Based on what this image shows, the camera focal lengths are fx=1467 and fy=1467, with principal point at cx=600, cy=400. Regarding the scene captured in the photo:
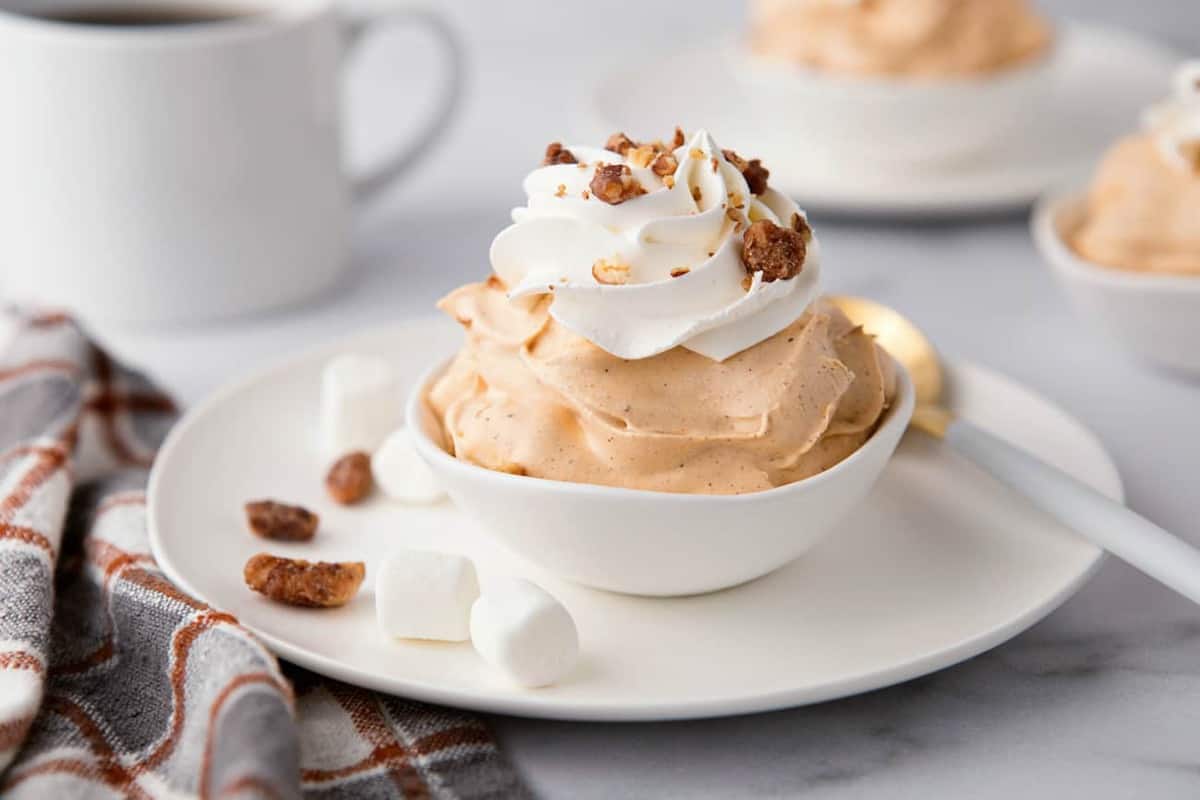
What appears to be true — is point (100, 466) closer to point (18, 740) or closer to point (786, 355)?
point (18, 740)

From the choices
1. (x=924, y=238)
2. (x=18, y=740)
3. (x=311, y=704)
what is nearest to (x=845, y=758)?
(x=311, y=704)

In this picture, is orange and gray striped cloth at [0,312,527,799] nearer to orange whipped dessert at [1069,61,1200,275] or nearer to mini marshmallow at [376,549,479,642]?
mini marshmallow at [376,549,479,642]

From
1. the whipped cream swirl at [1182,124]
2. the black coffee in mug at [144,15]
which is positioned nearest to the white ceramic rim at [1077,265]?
the whipped cream swirl at [1182,124]

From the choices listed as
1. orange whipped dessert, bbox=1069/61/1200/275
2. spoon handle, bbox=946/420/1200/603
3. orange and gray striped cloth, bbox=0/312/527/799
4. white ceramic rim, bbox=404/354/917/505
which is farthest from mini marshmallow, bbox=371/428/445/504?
orange whipped dessert, bbox=1069/61/1200/275

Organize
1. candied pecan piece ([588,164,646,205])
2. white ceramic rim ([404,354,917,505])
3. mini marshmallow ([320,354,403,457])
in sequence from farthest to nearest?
mini marshmallow ([320,354,403,457]) < candied pecan piece ([588,164,646,205]) < white ceramic rim ([404,354,917,505])

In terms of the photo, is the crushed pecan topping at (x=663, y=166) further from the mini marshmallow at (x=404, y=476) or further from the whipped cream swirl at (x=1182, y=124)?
the whipped cream swirl at (x=1182, y=124)

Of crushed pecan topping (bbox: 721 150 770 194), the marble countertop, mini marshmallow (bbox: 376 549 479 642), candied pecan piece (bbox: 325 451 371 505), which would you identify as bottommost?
the marble countertop

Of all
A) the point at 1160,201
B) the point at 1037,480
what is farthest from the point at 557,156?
the point at 1160,201
